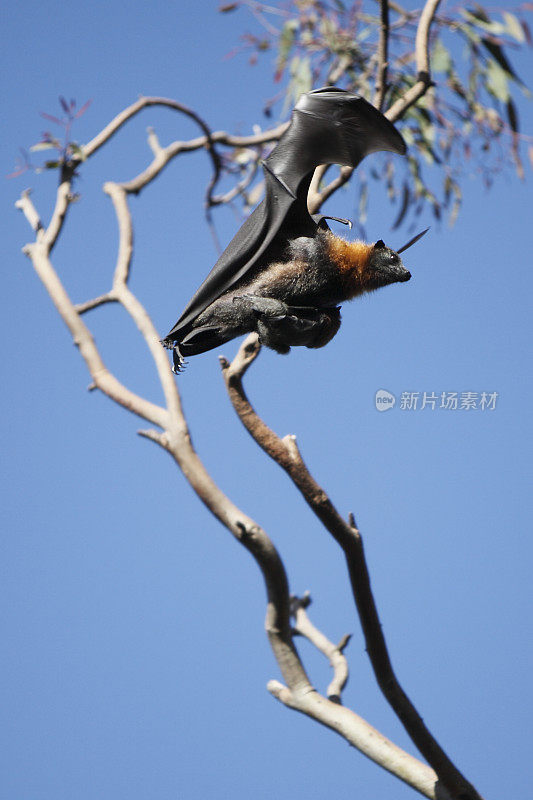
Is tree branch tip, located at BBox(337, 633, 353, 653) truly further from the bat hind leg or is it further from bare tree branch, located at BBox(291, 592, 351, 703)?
the bat hind leg

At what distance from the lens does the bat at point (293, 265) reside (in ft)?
6.99

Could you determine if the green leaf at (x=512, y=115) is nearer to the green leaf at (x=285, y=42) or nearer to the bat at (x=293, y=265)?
the green leaf at (x=285, y=42)

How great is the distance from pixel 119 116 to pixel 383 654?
3006 mm

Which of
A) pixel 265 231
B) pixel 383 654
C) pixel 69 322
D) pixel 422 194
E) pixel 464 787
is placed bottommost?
pixel 464 787

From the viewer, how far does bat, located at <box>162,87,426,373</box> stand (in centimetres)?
213

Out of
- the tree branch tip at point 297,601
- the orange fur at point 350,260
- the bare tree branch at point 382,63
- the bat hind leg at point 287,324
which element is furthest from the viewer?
the tree branch tip at point 297,601

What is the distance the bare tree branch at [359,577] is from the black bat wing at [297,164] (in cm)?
84

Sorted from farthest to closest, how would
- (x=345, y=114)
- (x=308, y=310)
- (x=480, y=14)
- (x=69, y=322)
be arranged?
1. (x=480, y=14)
2. (x=69, y=322)
3. (x=345, y=114)
4. (x=308, y=310)

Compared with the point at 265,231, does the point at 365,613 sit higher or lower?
lower

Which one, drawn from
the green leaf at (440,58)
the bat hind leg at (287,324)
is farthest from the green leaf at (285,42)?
the bat hind leg at (287,324)

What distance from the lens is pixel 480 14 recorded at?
480cm

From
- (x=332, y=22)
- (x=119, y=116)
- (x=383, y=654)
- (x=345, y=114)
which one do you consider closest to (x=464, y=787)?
(x=383, y=654)

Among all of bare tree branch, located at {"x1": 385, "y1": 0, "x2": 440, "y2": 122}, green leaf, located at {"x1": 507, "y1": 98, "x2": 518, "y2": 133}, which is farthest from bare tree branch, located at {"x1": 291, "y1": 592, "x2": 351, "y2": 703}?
green leaf, located at {"x1": 507, "y1": 98, "x2": 518, "y2": 133}

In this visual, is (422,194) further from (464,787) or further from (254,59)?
(464,787)
